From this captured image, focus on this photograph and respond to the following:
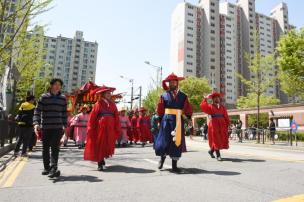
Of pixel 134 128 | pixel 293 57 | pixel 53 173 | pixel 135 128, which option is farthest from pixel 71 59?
pixel 53 173

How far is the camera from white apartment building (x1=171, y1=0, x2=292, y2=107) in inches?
3814

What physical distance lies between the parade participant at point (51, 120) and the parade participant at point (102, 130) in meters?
0.92

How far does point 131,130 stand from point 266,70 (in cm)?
1581

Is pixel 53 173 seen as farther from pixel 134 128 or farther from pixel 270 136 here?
pixel 270 136

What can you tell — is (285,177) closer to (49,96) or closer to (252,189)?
(252,189)

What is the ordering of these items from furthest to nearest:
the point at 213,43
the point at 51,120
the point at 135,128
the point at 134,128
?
the point at 213,43 < the point at 134,128 < the point at 135,128 < the point at 51,120

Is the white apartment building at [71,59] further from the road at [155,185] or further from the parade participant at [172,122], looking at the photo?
the road at [155,185]

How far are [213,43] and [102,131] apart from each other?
97.2m

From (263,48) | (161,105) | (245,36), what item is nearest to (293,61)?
(161,105)

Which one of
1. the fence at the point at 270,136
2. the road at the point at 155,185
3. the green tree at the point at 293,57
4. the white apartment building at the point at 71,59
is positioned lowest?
the road at the point at 155,185

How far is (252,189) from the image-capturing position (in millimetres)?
4195

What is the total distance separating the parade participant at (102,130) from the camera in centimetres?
640

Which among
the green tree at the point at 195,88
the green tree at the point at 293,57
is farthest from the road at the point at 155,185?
the green tree at the point at 195,88

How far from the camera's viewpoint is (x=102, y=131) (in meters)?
6.54
